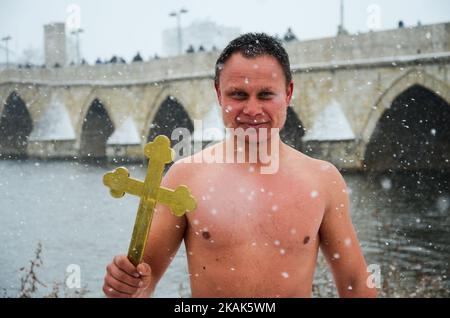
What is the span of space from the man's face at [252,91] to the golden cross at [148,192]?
25 cm

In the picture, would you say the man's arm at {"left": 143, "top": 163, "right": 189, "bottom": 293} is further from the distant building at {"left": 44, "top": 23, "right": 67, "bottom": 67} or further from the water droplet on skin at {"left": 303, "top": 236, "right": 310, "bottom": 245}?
the distant building at {"left": 44, "top": 23, "right": 67, "bottom": 67}

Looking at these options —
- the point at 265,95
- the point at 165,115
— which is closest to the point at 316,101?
the point at 165,115

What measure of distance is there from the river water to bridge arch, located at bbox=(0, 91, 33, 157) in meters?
0.41

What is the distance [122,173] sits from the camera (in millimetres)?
966

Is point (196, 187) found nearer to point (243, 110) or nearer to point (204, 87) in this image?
point (243, 110)

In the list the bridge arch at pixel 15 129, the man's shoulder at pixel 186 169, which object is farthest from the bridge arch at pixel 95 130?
the man's shoulder at pixel 186 169

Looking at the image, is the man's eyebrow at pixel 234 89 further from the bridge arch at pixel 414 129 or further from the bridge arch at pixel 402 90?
the bridge arch at pixel 402 90

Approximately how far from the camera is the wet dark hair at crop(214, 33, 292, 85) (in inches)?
45.4

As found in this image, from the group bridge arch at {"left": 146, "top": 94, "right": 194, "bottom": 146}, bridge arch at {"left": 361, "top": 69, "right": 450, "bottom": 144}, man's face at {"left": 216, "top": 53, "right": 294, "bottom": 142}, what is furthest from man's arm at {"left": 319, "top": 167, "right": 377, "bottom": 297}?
bridge arch at {"left": 146, "top": 94, "right": 194, "bottom": 146}

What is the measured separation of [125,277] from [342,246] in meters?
0.48

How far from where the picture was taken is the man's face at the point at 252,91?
3.76ft

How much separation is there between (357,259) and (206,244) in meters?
0.32

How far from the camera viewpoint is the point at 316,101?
8.45 meters

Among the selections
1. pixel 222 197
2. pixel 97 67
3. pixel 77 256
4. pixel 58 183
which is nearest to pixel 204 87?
pixel 97 67
